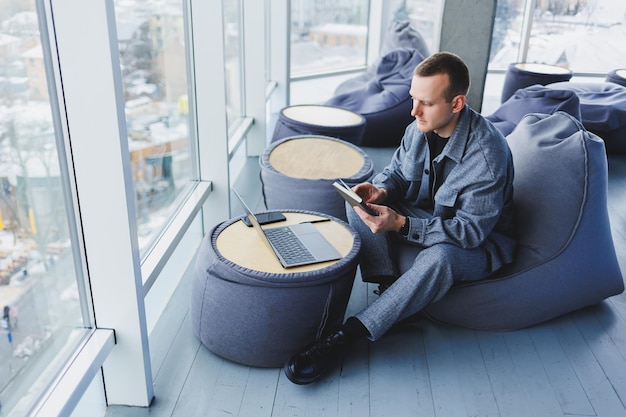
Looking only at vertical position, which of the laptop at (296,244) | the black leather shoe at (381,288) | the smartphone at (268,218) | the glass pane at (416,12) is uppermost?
the glass pane at (416,12)

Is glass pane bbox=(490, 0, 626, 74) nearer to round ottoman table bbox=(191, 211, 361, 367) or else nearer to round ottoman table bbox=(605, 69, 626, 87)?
round ottoman table bbox=(605, 69, 626, 87)

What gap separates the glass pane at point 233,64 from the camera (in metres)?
4.35

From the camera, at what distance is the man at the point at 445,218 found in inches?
93.5

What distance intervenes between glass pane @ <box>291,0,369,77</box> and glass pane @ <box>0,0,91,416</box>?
4936 millimetres

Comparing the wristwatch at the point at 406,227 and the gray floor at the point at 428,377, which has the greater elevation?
the wristwatch at the point at 406,227

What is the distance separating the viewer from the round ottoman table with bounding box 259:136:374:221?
318cm

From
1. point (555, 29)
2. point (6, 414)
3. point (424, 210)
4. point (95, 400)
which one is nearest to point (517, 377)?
point (424, 210)

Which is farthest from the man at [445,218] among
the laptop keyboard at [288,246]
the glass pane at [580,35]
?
the glass pane at [580,35]

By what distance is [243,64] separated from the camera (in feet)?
15.9

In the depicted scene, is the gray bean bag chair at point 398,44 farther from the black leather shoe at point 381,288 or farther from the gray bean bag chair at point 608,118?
the black leather shoe at point 381,288

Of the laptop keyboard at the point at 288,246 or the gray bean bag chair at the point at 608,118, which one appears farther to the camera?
the gray bean bag chair at the point at 608,118

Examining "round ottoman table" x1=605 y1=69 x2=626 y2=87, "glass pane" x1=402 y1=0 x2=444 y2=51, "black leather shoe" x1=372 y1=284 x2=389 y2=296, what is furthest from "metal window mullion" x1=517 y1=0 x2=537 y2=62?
"black leather shoe" x1=372 y1=284 x2=389 y2=296

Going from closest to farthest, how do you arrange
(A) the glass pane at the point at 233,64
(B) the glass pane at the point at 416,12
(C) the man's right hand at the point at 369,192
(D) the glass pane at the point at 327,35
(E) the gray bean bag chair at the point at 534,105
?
(C) the man's right hand at the point at 369,192, (E) the gray bean bag chair at the point at 534,105, (A) the glass pane at the point at 233,64, (D) the glass pane at the point at 327,35, (B) the glass pane at the point at 416,12

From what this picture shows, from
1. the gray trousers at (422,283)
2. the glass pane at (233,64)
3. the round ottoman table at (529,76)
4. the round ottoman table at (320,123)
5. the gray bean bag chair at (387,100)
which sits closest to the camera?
the gray trousers at (422,283)
